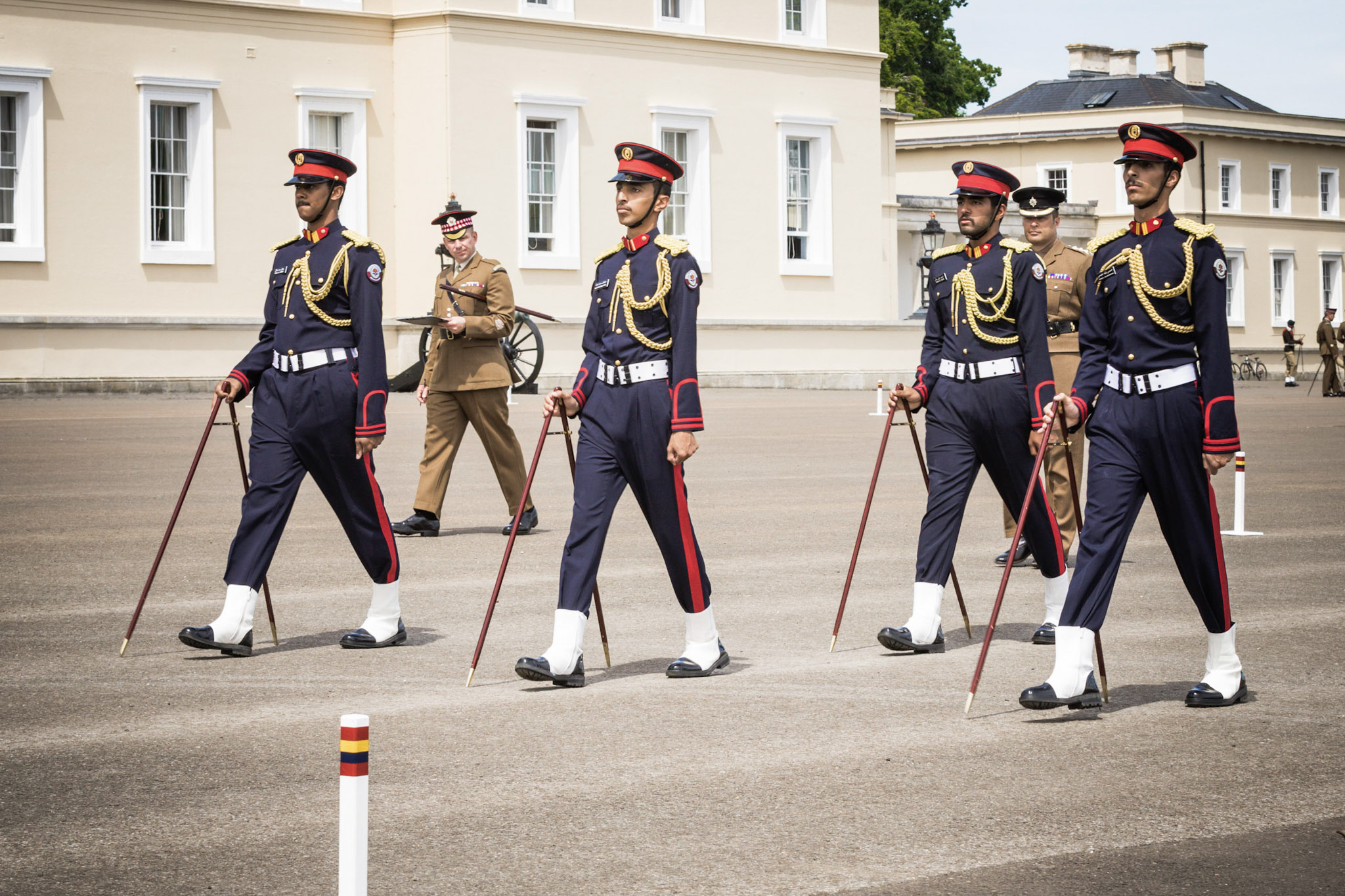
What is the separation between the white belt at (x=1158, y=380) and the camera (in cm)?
714

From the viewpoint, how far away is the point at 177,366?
33.8 metres

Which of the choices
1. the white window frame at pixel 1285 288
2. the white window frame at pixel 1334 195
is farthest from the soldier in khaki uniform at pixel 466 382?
the white window frame at pixel 1334 195

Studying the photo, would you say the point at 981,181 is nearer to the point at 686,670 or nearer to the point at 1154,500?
the point at 1154,500

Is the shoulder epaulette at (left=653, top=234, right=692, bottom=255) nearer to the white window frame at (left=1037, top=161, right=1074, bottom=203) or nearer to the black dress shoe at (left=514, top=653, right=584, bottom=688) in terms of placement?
the black dress shoe at (left=514, top=653, right=584, bottom=688)

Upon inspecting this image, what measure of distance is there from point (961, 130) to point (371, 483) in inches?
2211

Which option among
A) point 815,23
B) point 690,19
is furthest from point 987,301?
point 815,23

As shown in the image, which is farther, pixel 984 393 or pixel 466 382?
pixel 466 382

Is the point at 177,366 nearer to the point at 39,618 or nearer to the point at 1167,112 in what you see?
the point at 39,618

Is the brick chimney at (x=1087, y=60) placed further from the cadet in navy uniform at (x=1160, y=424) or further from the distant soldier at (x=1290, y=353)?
the cadet in navy uniform at (x=1160, y=424)

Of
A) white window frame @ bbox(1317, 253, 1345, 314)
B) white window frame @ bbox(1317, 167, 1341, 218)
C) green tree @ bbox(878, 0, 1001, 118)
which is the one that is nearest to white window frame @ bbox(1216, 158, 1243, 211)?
white window frame @ bbox(1317, 253, 1345, 314)

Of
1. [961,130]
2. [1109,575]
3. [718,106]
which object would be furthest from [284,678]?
[961,130]

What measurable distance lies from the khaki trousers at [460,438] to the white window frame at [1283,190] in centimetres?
5505

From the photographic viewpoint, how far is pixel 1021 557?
11352 mm

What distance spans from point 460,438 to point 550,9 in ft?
87.2
